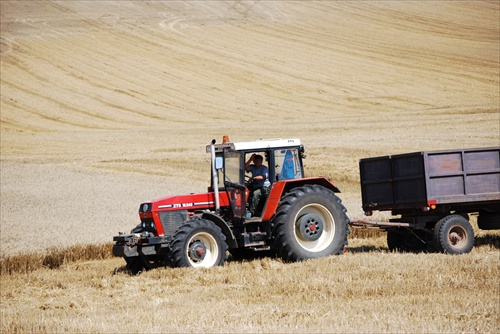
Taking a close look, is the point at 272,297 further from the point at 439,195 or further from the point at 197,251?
the point at 439,195

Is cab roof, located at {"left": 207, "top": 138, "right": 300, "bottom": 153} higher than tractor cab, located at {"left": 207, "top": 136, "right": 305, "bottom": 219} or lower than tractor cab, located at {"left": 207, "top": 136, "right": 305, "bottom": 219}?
higher

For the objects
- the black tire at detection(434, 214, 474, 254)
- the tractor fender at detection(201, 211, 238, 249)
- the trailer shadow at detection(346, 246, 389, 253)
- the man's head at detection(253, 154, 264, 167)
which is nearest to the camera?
the tractor fender at detection(201, 211, 238, 249)

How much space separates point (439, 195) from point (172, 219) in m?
4.43

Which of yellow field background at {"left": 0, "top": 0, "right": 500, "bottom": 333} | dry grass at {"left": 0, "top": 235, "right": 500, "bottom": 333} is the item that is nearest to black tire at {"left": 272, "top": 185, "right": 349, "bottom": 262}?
dry grass at {"left": 0, "top": 235, "right": 500, "bottom": 333}

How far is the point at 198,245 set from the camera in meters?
11.5

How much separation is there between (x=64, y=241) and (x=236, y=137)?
14074mm

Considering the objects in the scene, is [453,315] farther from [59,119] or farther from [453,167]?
[59,119]

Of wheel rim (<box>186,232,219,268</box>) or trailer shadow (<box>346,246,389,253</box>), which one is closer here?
wheel rim (<box>186,232,219,268</box>)

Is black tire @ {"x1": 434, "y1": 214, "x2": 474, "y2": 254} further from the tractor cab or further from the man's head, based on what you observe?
the man's head

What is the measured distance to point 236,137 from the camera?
28.2 metres

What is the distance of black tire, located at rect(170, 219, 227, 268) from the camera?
37.0 ft

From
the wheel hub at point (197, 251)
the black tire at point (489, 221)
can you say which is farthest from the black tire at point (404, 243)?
the wheel hub at point (197, 251)

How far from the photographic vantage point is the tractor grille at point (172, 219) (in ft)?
39.1

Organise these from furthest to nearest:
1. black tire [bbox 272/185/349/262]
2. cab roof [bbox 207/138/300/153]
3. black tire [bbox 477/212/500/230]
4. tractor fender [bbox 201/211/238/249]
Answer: black tire [bbox 477/212/500/230] < cab roof [bbox 207/138/300/153] < black tire [bbox 272/185/349/262] < tractor fender [bbox 201/211/238/249]
